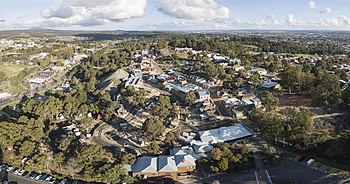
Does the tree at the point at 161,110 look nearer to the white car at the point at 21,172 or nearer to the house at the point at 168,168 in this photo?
the house at the point at 168,168

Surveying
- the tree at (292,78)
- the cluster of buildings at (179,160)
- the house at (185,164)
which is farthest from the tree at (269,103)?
the house at (185,164)

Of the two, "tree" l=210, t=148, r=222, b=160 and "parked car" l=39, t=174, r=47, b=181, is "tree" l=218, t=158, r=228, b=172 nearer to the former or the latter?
"tree" l=210, t=148, r=222, b=160

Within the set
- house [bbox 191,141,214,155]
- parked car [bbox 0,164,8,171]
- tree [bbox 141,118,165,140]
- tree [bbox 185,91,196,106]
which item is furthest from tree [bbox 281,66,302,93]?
parked car [bbox 0,164,8,171]

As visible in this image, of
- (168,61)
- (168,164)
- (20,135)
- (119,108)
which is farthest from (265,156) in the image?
(168,61)

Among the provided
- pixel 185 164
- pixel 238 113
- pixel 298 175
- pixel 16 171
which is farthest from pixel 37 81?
pixel 298 175

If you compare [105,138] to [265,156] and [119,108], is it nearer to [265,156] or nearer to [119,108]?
[119,108]

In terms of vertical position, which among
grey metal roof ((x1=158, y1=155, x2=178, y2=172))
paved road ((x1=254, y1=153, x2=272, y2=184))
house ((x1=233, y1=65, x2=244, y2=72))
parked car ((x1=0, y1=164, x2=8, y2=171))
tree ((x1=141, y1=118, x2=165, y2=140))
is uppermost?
house ((x1=233, y1=65, x2=244, y2=72))

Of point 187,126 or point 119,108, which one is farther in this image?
point 119,108

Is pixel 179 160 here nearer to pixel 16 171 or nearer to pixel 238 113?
pixel 238 113
